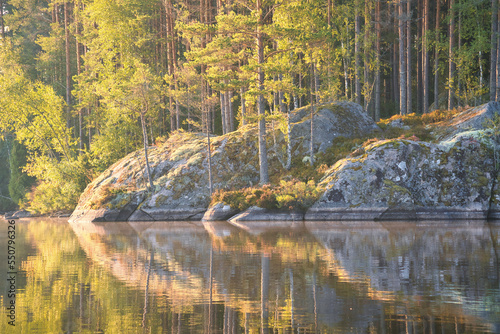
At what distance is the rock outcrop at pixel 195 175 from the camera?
2989 centimetres

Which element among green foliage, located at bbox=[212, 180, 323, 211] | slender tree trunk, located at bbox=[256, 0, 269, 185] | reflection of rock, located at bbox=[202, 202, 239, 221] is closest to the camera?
green foliage, located at bbox=[212, 180, 323, 211]

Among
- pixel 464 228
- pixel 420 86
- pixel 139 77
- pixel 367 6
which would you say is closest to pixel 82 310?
pixel 464 228

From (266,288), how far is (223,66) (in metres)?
24.3

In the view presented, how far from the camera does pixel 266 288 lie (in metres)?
8.05

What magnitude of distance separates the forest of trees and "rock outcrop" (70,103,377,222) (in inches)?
66.6

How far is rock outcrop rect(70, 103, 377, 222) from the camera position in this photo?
2989 centimetres

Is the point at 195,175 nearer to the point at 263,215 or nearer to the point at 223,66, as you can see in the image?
the point at 223,66

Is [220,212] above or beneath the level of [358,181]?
beneath

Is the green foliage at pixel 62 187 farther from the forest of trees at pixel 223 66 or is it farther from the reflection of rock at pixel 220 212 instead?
the reflection of rock at pixel 220 212

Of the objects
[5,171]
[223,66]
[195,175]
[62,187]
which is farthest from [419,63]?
[5,171]

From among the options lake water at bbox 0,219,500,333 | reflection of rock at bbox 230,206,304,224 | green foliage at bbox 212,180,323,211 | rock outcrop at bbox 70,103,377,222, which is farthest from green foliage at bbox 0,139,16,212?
lake water at bbox 0,219,500,333

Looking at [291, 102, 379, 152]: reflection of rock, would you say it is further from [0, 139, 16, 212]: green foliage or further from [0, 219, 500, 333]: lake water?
[0, 139, 16, 212]: green foliage

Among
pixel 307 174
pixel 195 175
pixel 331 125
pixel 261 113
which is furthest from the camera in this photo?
pixel 331 125

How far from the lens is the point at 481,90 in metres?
32.6
